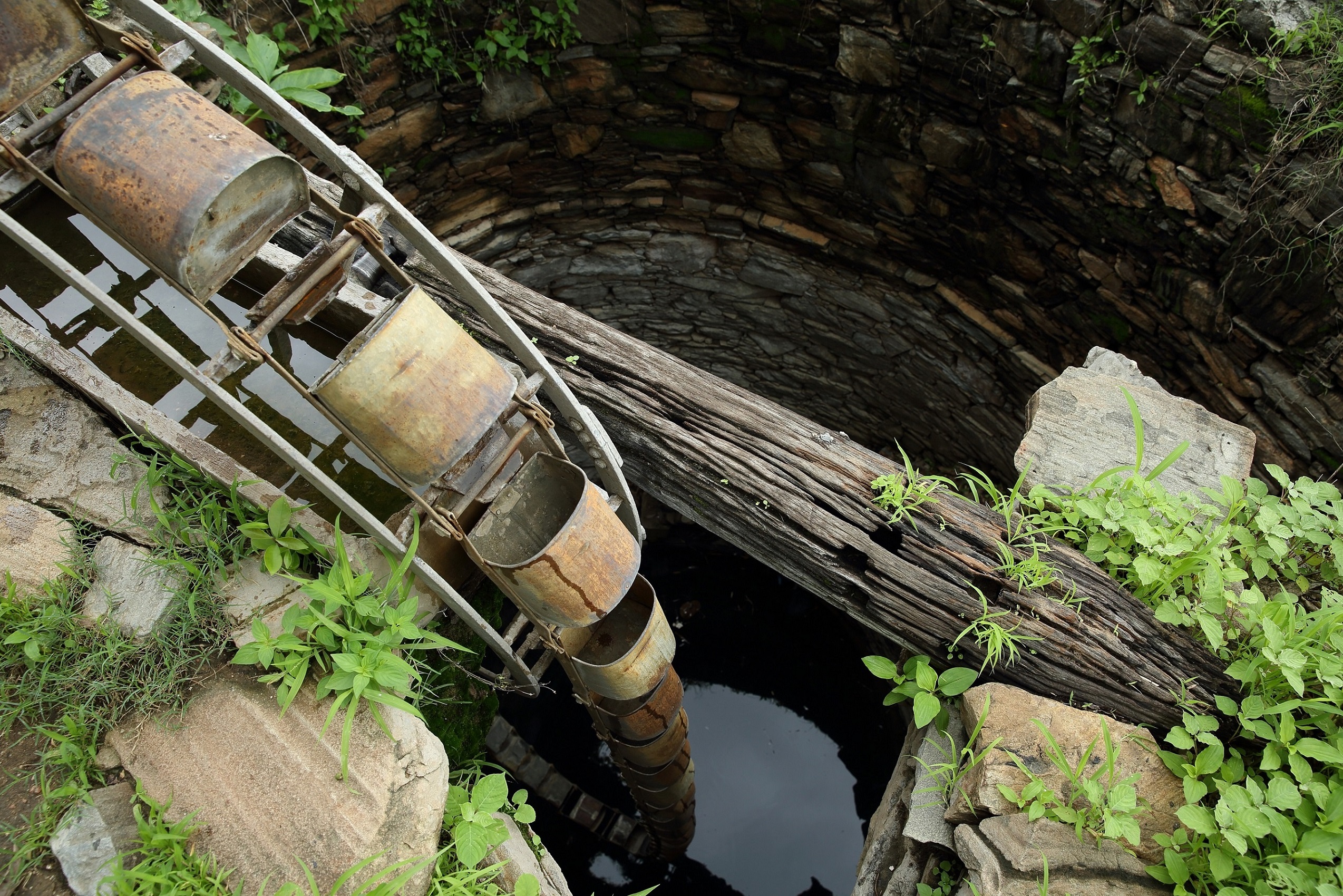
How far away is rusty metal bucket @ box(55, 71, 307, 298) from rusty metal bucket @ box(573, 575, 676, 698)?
1.48 m

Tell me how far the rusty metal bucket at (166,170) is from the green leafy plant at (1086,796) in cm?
238

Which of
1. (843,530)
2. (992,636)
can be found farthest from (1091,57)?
(992,636)

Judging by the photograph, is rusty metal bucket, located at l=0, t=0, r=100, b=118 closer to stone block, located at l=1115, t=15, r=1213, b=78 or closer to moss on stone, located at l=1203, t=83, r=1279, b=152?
stone block, located at l=1115, t=15, r=1213, b=78

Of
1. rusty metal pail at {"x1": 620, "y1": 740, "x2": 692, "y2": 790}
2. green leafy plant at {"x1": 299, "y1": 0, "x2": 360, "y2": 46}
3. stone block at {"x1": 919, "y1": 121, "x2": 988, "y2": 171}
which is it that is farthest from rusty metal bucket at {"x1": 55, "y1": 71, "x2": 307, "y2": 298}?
stone block at {"x1": 919, "y1": 121, "x2": 988, "y2": 171}

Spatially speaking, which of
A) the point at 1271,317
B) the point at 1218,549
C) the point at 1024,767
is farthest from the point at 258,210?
the point at 1271,317

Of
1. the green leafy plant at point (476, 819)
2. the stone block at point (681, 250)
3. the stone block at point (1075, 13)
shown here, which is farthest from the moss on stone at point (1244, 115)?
the green leafy plant at point (476, 819)

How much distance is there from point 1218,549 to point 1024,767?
91 cm

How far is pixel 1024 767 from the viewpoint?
1926mm

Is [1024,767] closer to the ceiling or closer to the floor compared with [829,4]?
closer to the floor

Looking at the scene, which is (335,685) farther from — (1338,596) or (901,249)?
(901,249)

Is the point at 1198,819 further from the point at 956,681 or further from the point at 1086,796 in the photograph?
the point at 956,681

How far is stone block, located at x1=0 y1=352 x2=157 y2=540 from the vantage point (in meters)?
2.08

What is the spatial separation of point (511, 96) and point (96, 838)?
11.8 ft

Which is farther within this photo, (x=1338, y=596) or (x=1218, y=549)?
(x=1218, y=549)
